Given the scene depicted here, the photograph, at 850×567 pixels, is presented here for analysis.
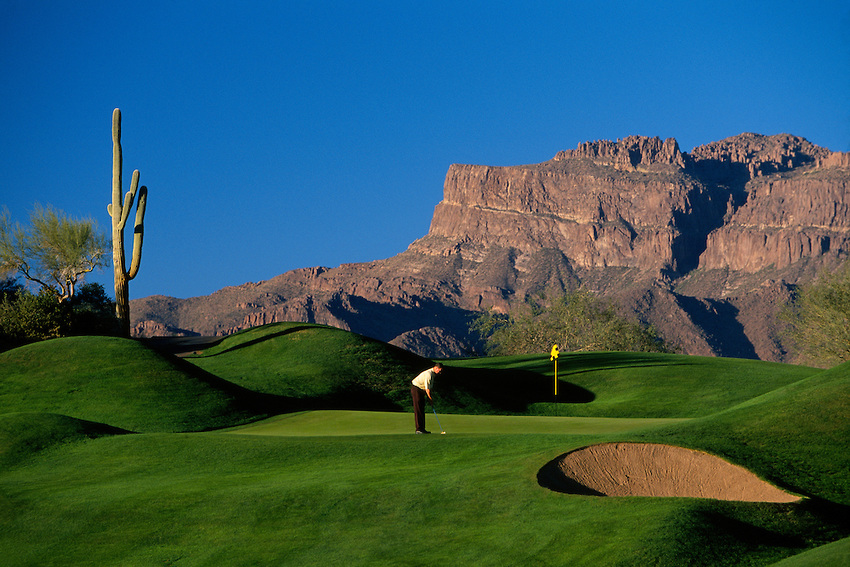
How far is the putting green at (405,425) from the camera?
62.2ft

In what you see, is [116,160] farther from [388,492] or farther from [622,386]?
[388,492]

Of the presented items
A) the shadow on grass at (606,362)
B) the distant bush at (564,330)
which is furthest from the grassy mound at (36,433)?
the distant bush at (564,330)

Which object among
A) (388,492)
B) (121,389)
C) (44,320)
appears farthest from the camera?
(44,320)

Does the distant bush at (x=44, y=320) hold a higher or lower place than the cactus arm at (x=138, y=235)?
lower

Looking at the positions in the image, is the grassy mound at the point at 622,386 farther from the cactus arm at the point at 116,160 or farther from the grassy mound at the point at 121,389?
the cactus arm at the point at 116,160

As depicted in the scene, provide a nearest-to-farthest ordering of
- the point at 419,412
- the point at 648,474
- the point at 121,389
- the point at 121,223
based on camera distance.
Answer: the point at 648,474
the point at 419,412
the point at 121,389
the point at 121,223

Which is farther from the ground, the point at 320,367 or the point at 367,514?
the point at 320,367

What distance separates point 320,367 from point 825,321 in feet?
110

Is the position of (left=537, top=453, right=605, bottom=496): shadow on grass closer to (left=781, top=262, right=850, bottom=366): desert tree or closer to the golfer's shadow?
the golfer's shadow

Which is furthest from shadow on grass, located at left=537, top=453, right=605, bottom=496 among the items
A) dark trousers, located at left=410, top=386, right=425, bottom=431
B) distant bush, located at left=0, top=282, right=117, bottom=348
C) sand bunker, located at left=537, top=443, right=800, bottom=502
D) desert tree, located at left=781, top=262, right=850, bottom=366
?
desert tree, located at left=781, top=262, right=850, bottom=366

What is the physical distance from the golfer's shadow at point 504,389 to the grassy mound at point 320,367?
1.85 m

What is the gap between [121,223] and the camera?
39219mm

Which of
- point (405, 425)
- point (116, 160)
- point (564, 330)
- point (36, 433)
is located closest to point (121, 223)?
point (116, 160)

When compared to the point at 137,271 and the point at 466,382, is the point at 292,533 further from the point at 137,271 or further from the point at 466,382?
the point at 137,271
